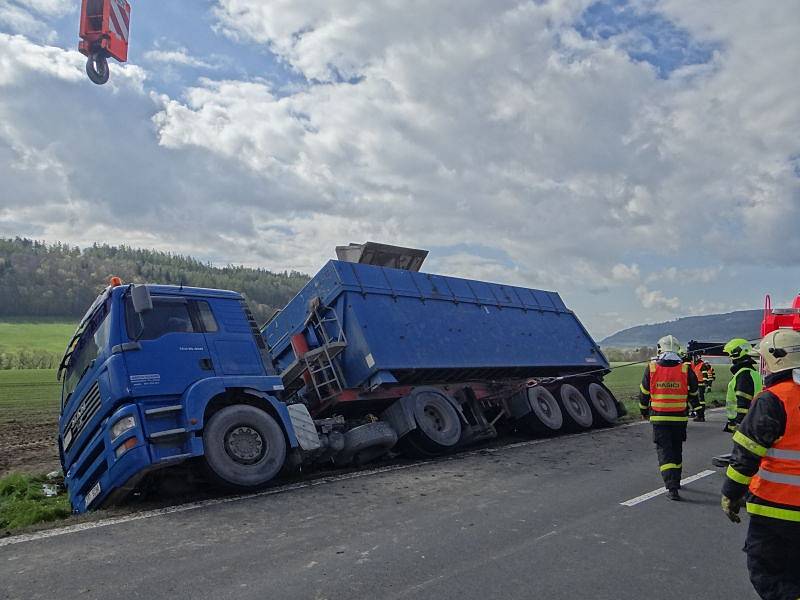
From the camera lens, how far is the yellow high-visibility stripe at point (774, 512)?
2.83 metres

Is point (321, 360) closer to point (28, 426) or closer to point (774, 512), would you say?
point (774, 512)

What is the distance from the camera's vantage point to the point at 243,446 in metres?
6.65

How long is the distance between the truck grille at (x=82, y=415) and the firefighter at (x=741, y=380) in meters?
6.77

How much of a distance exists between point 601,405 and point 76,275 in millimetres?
72546

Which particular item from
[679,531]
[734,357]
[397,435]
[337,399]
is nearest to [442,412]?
[397,435]

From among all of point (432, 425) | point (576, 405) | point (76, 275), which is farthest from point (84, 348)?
point (76, 275)

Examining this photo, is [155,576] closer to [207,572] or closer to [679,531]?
[207,572]

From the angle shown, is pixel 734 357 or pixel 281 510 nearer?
pixel 281 510

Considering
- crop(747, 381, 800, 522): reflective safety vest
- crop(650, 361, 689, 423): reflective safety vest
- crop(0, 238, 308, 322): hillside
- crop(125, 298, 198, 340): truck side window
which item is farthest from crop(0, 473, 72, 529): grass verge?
crop(0, 238, 308, 322): hillside

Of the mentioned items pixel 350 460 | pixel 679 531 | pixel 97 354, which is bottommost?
pixel 679 531

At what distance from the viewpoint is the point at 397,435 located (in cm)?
891

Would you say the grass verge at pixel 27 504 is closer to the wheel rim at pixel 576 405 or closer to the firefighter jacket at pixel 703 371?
the wheel rim at pixel 576 405

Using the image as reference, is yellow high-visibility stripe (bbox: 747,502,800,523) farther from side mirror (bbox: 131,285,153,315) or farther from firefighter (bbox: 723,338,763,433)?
side mirror (bbox: 131,285,153,315)

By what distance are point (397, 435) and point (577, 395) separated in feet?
18.0
